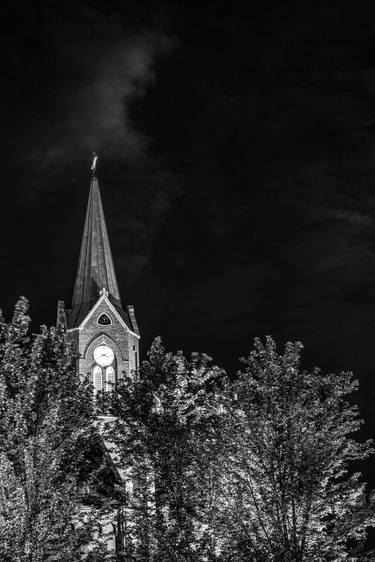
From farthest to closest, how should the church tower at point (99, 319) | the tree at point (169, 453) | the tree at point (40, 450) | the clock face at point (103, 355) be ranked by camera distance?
1. the clock face at point (103, 355)
2. the church tower at point (99, 319)
3. the tree at point (169, 453)
4. the tree at point (40, 450)

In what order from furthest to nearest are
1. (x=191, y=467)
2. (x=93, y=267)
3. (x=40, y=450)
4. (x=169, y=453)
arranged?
(x=93, y=267) → (x=169, y=453) → (x=191, y=467) → (x=40, y=450)

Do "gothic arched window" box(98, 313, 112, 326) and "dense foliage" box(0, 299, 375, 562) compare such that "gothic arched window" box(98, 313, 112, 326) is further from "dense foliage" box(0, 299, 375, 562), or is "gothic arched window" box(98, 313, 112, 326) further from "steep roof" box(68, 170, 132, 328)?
"dense foliage" box(0, 299, 375, 562)

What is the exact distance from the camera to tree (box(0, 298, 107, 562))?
19.7m

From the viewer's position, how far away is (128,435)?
24859 millimetres

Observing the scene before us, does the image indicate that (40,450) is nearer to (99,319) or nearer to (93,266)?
(99,319)

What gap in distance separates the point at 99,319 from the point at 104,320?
1.25ft

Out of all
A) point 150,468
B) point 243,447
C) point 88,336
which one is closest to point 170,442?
point 150,468

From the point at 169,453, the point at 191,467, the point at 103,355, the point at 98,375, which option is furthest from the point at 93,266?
the point at 191,467

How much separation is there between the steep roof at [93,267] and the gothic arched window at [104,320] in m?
1.13

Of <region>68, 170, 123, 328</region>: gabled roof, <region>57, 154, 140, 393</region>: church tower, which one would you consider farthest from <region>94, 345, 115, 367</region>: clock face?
<region>68, 170, 123, 328</region>: gabled roof

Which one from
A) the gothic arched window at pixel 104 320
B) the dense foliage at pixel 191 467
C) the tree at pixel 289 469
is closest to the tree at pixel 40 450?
the dense foliage at pixel 191 467

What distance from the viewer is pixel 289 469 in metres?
21.1

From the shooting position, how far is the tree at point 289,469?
20.2m

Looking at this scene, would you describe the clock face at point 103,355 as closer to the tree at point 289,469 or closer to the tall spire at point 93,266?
the tall spire at point 93,266
